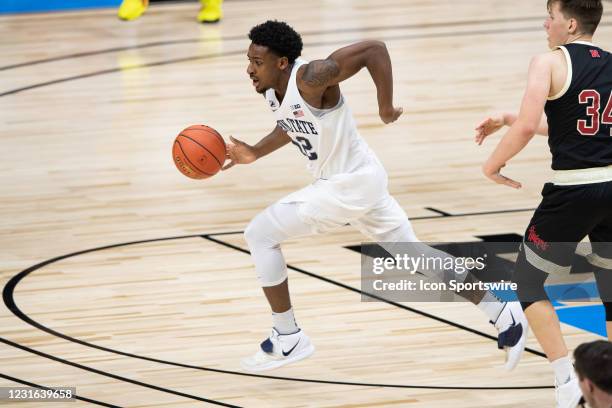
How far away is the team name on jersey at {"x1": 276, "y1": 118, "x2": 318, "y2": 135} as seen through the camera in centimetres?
542

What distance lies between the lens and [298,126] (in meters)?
5.46

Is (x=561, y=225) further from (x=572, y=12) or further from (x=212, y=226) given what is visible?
(x=212, y=226)

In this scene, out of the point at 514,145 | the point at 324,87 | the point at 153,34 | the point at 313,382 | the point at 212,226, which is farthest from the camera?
the point at 153,34

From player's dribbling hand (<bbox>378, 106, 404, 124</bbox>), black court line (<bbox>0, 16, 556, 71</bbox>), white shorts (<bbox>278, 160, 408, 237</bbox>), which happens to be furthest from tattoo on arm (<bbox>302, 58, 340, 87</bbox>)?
black court line (<bbox>0, 16, 556, 71</bbox>)

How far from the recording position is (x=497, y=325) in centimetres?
545

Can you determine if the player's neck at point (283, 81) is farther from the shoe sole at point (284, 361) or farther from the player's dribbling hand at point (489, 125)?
the shoe sole at point (284, 361)

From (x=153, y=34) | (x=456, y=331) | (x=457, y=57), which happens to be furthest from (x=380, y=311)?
(x=153, y=34)

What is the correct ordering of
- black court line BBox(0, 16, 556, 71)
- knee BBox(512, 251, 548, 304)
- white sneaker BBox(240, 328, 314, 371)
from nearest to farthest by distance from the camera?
1. knee BBox(512, 251, 548, 304)
2. white sneaker BBox(240, 328, 314, 371)
3. black court line BBox(0, 16, 556, 71)

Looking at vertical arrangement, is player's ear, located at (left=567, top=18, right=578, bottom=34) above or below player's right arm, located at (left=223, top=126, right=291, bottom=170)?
above

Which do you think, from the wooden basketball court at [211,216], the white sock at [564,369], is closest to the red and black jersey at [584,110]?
the white sock at [564,369]

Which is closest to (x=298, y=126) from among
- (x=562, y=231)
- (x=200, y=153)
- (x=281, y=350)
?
(x=200, y=153)

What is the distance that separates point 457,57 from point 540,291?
27.9ft

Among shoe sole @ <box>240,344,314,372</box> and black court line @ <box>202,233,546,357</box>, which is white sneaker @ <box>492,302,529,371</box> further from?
shoe sole @ <box>240,344,314,372</box>

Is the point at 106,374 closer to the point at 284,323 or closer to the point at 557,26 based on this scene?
the point at 284,323
